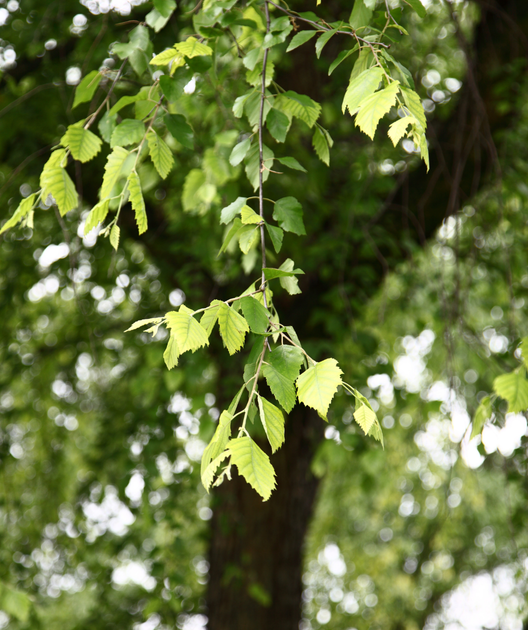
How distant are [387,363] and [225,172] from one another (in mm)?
1039

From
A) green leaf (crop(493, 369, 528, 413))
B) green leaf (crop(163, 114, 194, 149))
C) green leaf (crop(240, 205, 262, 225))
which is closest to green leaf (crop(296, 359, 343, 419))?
green leaf (crop(240, 205, 262, 225))

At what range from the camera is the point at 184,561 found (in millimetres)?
2633

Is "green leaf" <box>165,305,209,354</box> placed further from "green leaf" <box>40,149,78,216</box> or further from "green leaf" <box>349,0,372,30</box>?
"green leaf" <box>349,0,372,30</box>

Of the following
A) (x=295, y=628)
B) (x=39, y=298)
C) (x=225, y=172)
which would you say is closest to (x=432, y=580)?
(x=295, y=628)

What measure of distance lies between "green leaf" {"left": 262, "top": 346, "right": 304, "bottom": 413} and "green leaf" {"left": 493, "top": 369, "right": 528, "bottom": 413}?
0.40 meters

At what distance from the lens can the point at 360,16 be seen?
40.8 inches

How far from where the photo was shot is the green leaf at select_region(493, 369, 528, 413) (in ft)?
3.09

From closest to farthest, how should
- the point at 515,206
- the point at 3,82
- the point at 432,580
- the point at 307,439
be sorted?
the point at 3,82
the point at 307,439
the point at 515,206
the point at 432,580

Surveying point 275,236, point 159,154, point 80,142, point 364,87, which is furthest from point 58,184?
point 364,87

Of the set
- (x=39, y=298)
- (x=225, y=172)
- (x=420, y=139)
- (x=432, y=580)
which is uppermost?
(x=420, y=139)

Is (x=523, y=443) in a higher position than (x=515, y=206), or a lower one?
higher

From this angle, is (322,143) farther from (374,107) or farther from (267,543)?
(267,543)

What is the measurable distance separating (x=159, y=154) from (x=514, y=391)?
2.53 ft

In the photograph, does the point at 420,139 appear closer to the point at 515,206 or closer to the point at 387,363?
the point at 387,363
